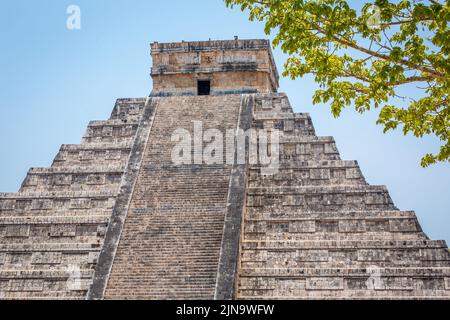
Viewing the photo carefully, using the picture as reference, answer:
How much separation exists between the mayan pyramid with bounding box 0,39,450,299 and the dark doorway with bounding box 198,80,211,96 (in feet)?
7.71

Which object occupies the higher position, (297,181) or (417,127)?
(297,181)

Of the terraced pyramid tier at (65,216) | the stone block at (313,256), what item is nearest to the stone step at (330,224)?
the stone block at (313,256)

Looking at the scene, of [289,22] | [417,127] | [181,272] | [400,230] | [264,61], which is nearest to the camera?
[289,22]

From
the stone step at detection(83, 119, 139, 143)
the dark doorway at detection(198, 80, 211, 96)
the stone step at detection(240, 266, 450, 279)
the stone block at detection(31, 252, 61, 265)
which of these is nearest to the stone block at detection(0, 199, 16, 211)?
the stone block at detection(31, 252, 61, 265)

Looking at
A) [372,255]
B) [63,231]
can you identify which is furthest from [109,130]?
[372,255]

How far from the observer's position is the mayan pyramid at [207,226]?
14148 millimetres

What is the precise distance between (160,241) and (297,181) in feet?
13.0

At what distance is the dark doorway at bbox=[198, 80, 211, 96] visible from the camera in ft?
70.8

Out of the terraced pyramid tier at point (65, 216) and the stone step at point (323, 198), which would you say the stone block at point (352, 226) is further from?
the terraced pyramid tier at point (65, 216)

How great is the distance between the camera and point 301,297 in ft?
46.3

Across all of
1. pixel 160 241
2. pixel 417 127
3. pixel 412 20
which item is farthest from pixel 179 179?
pixel 412 20

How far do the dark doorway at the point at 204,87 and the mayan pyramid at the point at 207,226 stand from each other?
235 centimetres

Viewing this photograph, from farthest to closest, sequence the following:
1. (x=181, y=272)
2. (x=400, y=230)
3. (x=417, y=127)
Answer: (x=400, y=230) < (x=181, y=272) < (x=417, y=127)

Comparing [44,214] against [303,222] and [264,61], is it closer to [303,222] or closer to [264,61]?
[303,222]
